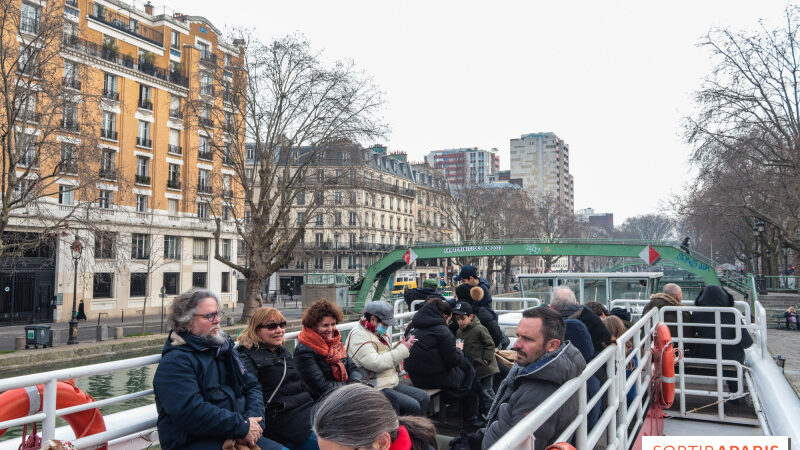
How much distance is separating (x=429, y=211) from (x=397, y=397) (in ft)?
243

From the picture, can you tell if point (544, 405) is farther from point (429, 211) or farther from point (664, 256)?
point (429, 211)

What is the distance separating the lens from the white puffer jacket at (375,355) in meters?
4.67

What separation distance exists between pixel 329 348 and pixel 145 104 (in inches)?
1412

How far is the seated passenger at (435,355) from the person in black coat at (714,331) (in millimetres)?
3693

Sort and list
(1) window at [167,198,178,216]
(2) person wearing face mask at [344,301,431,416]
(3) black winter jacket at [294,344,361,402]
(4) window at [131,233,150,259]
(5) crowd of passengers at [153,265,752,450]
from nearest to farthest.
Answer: (5) crowd of passengers at [153,265,752,450] < (3) black winter jacket at [294,344,361,402] < (2) person wearing face mask at [344,301,431,416] < (4) window at [131,233,150,259] < (1) window at [167,198,178,216]

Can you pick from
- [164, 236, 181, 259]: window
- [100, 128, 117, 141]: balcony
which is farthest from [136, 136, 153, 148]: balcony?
[164, 236, 181, 259]: window

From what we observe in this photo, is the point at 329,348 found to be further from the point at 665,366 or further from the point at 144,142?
the point at 144,142

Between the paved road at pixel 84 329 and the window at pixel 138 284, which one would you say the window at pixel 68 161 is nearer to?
the paved road at pixel 84 329

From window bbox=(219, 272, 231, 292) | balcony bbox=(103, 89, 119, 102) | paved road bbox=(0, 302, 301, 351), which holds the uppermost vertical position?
balcony bbox=(103, 89, 119, 102)

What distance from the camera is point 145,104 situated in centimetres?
3509

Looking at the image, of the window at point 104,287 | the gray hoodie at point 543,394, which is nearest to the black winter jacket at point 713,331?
the gray hoodie at point 543,394

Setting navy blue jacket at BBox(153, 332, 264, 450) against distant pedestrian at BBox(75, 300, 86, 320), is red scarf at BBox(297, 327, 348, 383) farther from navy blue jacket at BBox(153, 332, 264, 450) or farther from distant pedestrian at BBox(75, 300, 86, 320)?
distant pedestrian at BBox(75, 300, 86, 320)

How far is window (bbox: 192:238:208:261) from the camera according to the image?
3869cm

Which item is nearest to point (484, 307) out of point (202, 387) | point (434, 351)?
point (434, 351)
